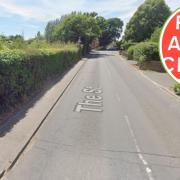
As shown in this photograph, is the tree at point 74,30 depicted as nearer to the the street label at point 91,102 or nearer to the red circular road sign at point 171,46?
the the street label at point 91,102

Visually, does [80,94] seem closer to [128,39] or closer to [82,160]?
[82,160]

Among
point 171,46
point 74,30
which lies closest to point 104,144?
point 171,46

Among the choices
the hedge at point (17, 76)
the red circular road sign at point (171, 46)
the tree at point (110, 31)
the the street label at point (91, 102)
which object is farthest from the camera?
the tree at point (110, 31)

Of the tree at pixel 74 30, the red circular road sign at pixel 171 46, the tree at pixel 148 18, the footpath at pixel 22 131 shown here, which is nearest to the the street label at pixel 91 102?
the footpath at pixel 22 131

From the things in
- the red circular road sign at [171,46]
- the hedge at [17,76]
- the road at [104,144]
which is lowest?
the road at [104,144]

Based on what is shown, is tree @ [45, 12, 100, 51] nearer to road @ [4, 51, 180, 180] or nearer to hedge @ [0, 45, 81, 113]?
hedge @ [0, 45, 81, 113]

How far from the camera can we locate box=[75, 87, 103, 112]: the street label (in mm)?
12988

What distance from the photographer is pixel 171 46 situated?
127 centimetres

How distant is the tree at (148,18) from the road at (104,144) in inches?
1717

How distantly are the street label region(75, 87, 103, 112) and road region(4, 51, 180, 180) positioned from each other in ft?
0.15

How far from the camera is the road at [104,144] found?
20.2 feet

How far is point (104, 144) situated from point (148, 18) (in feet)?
168

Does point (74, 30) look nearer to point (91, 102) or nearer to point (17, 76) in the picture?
point (91, 102)

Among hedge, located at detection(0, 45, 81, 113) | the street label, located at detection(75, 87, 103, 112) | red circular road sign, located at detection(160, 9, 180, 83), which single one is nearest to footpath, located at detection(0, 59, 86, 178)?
hedge, located at detection(0, 45, 81, 113)
